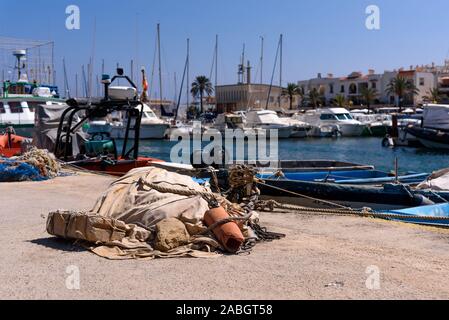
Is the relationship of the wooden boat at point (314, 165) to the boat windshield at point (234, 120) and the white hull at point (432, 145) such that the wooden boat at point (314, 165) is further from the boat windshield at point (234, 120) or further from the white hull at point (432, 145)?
the boat windshield at point (234, 120)

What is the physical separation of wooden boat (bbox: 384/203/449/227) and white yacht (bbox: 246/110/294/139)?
50.1 metres

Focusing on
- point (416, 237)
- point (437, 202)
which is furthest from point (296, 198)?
point (416, 237)

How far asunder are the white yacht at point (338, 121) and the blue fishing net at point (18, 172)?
52901 millimetres

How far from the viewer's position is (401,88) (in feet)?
310

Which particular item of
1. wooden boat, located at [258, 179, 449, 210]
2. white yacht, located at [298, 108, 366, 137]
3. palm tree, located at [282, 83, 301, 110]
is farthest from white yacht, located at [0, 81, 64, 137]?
palm tree, located at [282, 83, 301, 110]

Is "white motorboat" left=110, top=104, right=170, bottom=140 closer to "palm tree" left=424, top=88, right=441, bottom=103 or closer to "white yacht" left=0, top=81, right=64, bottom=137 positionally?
"white yacht" left=0, top=81, right=64, bottom=137

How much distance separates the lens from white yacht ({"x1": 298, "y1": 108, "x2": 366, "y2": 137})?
206 feet

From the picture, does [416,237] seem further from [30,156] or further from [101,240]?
[30,156]

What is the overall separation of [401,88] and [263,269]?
311 feet

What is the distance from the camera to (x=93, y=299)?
4.44m

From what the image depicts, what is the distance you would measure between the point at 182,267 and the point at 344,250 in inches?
75.4

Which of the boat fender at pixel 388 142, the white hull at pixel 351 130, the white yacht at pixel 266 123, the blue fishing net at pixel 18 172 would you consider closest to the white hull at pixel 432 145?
the boat fender at pixel 388 142

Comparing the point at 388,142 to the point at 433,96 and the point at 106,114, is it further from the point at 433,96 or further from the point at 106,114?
the point at 433,96
